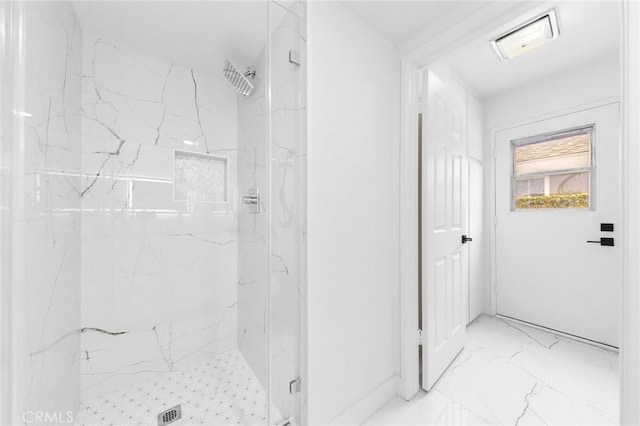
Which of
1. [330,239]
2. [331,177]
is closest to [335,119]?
[331,177]

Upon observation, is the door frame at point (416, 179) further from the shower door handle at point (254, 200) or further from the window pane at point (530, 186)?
the window pane at point (530, 186)

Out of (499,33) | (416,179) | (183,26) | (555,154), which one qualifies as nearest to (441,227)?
(416,179)

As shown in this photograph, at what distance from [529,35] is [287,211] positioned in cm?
204

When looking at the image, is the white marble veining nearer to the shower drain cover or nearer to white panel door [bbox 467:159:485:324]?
white panel door [bbox 467:159:485:324]

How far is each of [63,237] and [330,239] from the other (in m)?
1.24

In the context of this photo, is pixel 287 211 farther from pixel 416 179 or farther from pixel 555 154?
pixel 555 154

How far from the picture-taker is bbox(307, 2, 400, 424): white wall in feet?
3.98

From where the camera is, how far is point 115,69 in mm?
1541

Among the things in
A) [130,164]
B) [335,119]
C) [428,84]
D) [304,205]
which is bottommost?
[304,205]

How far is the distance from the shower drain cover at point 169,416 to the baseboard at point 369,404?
84cm

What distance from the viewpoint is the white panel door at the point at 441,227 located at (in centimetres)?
159

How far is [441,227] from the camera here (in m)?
1.75

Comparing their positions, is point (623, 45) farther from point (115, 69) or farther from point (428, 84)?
point (115, 69)

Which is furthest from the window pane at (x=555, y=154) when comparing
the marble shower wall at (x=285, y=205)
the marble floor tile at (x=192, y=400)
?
the marble floor tile at (x=192, y=400)
